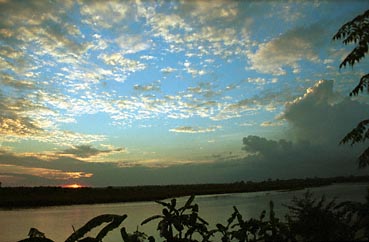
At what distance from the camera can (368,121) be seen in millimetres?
9500

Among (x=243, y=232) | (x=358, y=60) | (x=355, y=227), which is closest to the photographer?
(x=355, y=227)

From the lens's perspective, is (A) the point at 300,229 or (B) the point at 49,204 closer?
(A) the point at 300,229

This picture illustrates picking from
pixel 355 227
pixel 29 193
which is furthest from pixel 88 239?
pixel 29 193

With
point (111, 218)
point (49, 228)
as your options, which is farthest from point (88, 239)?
point (49, 228)

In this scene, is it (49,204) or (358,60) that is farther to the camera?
(49,204)

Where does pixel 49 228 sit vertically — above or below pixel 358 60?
below

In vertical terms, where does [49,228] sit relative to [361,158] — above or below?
below

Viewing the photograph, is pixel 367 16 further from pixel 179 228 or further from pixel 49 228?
pixel 49 228

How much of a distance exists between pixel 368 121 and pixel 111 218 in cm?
652

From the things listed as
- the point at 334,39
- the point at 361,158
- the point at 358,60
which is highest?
the point at 334,39

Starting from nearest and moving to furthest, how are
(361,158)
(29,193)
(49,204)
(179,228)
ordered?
1. (179,228)
2. (361,158)
3. (49,204)
4. (29,193)

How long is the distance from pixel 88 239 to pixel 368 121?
7.15 m

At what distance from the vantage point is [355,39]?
807 cm

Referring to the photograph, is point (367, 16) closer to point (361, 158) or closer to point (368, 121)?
point (368, 121)
